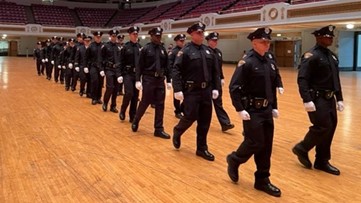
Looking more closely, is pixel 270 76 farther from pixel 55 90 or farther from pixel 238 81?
pixel 55 90

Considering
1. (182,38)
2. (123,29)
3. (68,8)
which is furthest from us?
(68,8)

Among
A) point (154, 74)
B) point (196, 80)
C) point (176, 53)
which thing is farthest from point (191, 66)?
point (176, 53)

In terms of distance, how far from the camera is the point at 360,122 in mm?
6887

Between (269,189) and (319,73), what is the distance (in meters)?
1.42

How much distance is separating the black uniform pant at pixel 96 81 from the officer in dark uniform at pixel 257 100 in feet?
19.2

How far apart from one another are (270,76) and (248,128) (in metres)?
0.55

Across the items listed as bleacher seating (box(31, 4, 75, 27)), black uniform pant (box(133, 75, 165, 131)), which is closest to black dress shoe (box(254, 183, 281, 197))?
black uniform pant (box(133, 75, 165, 131))

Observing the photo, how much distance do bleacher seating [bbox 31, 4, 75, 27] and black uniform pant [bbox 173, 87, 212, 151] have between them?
35187 mm

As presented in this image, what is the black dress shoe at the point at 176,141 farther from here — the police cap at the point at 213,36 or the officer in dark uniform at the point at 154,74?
the police cap at the point at 213,36

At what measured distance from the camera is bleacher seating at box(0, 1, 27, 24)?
1367 inches

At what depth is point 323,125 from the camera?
13.3ft

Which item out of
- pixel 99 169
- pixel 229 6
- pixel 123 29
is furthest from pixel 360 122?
pixel 123 29

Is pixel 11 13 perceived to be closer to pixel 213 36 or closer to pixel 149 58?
pixel 149 58

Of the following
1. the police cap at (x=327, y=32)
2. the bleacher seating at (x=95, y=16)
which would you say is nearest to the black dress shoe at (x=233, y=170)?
the police cap at (x=327, y=32)
